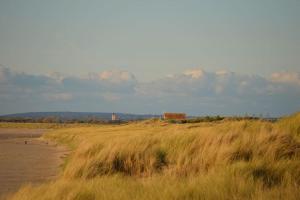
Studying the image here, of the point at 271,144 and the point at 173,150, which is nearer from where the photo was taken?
the point at 271,144

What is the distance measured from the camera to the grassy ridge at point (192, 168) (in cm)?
771

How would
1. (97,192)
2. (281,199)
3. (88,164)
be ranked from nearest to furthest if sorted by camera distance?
(281,199)
(97,192)
(88,164)

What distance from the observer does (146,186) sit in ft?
27.7

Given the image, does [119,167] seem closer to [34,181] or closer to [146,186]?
[34,181]

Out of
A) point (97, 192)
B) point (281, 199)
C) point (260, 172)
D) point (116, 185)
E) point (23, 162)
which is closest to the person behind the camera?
point (281, 199)

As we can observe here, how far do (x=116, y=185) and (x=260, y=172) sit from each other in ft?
8.99

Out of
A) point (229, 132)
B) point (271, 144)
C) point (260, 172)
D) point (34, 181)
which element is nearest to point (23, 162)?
point (34, 181)

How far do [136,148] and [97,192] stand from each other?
524 centimetres

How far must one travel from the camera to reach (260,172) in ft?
30.6

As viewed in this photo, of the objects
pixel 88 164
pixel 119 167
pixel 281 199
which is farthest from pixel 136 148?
pixel 281 199

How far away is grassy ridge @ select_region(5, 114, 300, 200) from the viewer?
7.71m

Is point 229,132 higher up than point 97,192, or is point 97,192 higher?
point 229,132

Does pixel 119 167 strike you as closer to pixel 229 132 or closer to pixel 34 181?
pixel 34 181

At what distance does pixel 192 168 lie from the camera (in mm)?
11422
